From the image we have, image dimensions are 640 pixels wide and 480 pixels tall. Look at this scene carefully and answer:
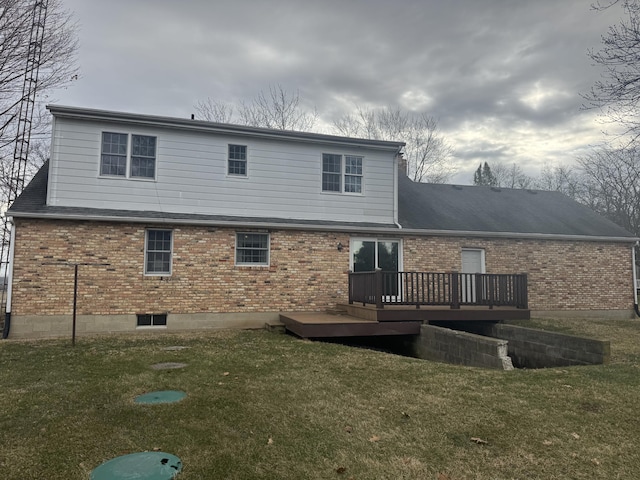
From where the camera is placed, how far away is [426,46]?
559 inches

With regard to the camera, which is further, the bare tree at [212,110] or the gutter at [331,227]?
the bare tree at [212,110]

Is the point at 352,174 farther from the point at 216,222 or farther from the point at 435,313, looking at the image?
the point at 435,313

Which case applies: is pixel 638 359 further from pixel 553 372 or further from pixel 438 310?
pixel 438 310

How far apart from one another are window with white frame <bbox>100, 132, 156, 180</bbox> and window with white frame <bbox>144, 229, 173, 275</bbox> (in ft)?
5.44

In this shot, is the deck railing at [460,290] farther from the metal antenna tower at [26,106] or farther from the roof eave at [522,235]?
the metal antenna tower at [26,106]

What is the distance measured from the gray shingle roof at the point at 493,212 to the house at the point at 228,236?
6.8 inches

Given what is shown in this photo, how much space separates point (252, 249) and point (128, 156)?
13.9 ft

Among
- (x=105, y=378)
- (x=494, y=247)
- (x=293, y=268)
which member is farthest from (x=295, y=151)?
(x=105, y=378)

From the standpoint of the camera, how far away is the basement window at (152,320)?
434 inches

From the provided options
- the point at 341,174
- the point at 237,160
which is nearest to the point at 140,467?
the point at 237,160

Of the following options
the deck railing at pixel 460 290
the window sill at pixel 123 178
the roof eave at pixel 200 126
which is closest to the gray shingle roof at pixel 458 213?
the window sill at pixel 123 178

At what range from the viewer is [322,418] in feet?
15.0

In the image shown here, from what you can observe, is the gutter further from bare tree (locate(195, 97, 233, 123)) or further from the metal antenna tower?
bare tree (locate(195, 97, 233, 123))

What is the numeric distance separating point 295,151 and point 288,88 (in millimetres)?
14498
